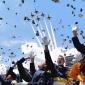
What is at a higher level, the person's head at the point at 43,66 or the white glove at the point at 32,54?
the white glove at the point at 32,54

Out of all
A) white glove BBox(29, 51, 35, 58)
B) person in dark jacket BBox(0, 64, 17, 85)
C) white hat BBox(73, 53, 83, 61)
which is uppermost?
white glove BBox(29, 51, 35, 58)

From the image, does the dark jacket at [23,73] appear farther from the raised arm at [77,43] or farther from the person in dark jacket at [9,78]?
the raised arm at [77,43]

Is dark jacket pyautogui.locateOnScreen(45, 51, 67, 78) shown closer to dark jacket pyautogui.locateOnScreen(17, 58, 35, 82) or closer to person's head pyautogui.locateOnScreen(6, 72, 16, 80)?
dark jacket pyautogui.locateOnScreen(17, 58, 35, 82)

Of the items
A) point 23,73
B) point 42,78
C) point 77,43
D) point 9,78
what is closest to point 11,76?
point 9,78

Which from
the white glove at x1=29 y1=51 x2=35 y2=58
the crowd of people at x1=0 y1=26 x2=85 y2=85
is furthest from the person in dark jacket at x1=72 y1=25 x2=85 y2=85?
the white glove at x1=29 y1=51 x2=35 y2=58

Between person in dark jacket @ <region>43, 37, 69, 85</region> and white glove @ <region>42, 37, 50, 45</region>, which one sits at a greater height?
white glove @ <region>42, 37, 50, 45</region>

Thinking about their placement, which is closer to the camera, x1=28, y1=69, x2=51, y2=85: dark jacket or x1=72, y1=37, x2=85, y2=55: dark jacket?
x1=72, y1=37, x2=85, y2=55: dark jacket

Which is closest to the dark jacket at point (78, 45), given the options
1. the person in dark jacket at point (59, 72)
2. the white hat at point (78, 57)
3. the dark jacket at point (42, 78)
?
the white hat at point (78, 57)

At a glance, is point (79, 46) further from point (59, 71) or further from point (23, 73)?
point (23, 73)

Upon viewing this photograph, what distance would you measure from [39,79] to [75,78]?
5.05ft

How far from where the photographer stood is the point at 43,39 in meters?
16.5

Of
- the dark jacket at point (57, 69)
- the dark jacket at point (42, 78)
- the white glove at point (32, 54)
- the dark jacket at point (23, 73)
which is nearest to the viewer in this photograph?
the dark jacket at point (57, 69)

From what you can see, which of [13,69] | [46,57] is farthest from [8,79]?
[46,57]

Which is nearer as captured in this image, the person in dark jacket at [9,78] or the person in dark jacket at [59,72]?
the person in dark jacket at [59,72]
